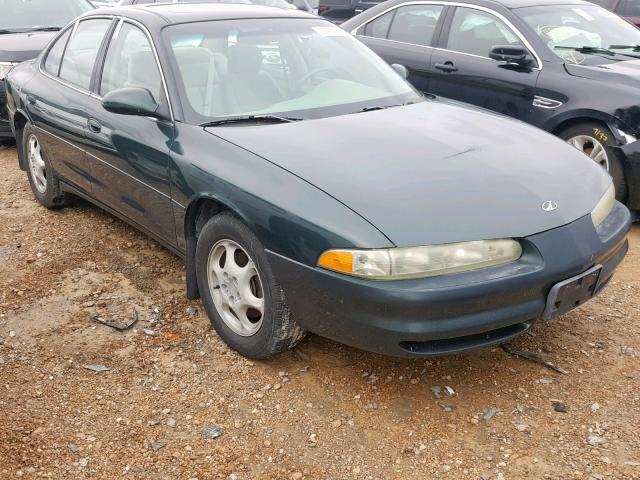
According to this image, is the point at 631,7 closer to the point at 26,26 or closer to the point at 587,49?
the point at 587,49

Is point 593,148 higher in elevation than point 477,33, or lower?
lower

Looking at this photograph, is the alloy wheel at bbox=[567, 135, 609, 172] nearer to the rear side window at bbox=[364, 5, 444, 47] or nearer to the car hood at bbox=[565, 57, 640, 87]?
the car hood at bbox=[565, 57, 640, 87]

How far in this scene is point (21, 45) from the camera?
713cm

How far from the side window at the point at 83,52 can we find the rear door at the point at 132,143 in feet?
0.63

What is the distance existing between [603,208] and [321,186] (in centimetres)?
135

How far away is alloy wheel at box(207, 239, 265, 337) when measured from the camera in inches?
121

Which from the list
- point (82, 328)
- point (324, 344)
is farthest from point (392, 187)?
point (82, 328)

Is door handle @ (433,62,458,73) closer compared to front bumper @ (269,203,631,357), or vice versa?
front bumper @ (269,203,631,357)

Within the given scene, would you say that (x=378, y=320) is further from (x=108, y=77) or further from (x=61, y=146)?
(x=61, y=146)

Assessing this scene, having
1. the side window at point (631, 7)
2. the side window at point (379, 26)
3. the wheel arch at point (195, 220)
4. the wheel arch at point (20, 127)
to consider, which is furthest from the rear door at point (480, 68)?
the side window at point (631, 7)

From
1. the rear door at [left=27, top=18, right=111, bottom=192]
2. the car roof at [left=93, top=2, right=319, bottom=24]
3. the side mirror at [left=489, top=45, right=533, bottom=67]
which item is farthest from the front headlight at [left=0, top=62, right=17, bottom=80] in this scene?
the side mirror at [left=489, top=45, right=533, bottom=67]

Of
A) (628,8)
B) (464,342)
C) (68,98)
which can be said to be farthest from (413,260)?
(628,8)

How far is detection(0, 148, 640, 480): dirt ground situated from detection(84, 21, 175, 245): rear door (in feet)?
1.77

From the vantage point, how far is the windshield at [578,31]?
215 inches
